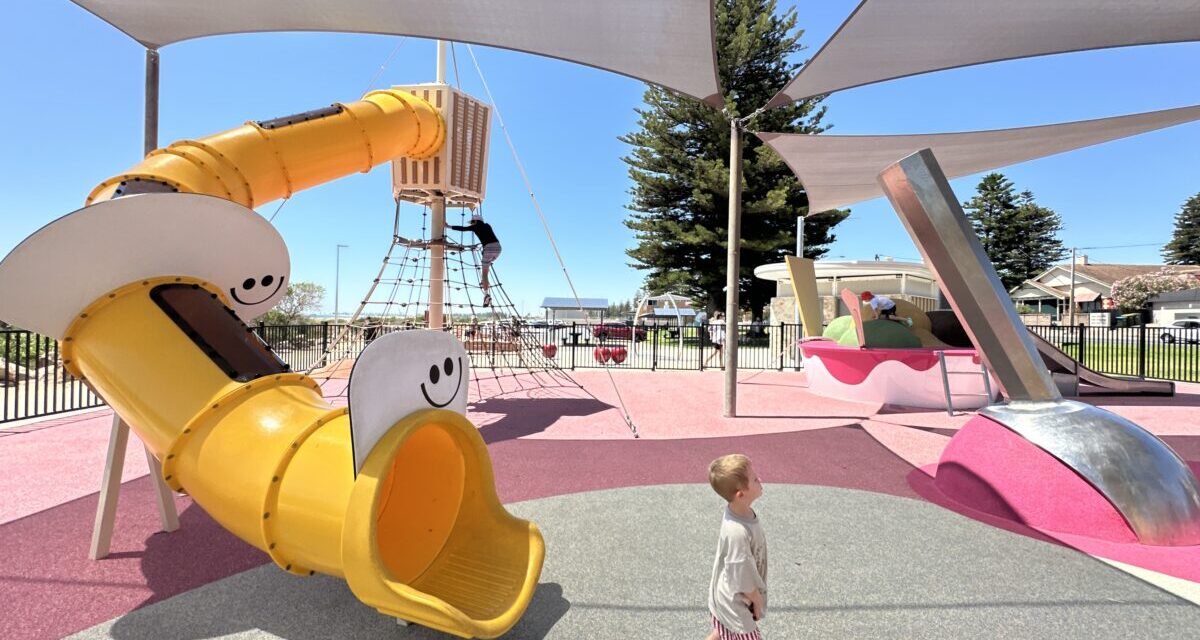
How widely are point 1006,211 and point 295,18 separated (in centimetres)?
6321

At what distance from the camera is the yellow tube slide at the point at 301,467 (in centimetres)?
220

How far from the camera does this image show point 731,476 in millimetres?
2121

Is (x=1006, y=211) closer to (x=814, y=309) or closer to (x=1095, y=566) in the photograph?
(x=814, y=309)

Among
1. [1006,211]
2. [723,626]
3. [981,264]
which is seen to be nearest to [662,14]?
[981,264]

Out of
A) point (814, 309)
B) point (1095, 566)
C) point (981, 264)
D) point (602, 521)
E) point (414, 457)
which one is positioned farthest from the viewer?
point (814, 309)

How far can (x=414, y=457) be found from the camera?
121 inches

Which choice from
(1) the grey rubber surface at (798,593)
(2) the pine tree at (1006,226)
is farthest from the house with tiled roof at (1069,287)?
(1) the grey rubber surface at (798,593)

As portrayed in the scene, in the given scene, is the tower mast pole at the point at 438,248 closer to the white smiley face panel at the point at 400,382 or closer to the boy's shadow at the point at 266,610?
the boy's shadow at the point at 266,610

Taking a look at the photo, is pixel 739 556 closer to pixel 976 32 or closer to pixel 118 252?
pixel 118 252

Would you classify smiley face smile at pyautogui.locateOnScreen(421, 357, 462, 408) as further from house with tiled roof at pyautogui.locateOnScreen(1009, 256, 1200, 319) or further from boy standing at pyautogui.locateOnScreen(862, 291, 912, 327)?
house with tiled roof at pyautogui.locateOnScreen(1009, 256, 1200, 319)

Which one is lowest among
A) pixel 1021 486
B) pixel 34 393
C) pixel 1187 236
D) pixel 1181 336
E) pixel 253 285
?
pixel 34 393

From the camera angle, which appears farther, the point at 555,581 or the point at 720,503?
the point at 720,503

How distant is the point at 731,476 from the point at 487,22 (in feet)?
21.4

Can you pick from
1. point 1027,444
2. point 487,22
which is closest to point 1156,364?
point 1027,444
